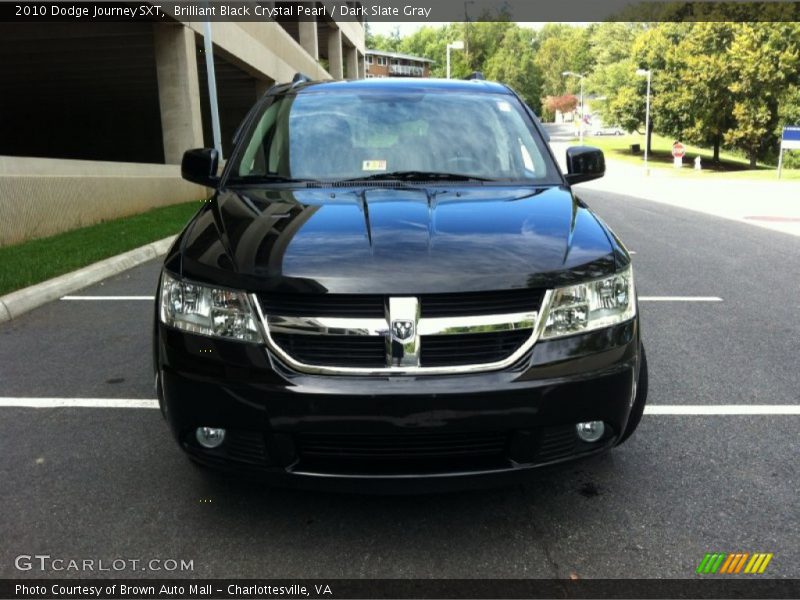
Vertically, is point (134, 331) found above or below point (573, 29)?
below

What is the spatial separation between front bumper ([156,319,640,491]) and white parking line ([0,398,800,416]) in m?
1.58

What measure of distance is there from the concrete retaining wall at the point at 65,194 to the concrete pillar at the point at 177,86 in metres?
2.99

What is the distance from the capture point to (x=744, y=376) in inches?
184

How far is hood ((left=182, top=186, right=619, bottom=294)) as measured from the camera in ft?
8.35

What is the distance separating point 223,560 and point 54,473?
1.20 metres

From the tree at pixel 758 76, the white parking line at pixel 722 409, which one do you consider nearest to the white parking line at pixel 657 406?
the white parking line at pixel 722 409

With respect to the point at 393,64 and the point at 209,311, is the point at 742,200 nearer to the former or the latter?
the point at 209,311

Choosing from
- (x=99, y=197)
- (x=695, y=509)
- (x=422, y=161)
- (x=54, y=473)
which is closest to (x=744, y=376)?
(x=695, y=509)

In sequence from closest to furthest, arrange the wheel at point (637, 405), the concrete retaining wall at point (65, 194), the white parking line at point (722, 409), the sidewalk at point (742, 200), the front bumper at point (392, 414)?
the front bumper at point (392, 414), the wheel at point (637, 405), the white parking line at point (722, 409), the concrete retaining wall at point (65, 194), the sidewalk at point (742, 200)

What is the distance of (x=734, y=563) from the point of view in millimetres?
2611

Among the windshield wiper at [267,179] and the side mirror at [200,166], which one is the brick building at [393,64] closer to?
the side mirror at [200,166]

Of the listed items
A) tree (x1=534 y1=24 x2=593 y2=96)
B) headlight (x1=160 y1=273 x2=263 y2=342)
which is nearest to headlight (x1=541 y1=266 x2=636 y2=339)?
headlight (x1=160 y1=273 x2=263 y2=342)

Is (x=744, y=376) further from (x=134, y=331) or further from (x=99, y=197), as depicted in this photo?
(x=99, y=197)

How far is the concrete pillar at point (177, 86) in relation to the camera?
17.5 metres
